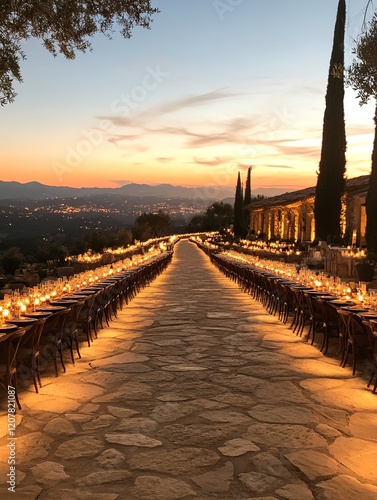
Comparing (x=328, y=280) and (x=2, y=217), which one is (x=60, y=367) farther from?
Result: (x=2, y=217)

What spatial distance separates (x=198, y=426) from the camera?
472 cm

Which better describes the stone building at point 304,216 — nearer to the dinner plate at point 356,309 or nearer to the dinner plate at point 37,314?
the dinner plate at point 356,309

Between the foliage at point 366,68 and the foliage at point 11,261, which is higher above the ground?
the foliage at point 366,68

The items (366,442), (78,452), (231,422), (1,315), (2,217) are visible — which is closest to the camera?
(78,452)

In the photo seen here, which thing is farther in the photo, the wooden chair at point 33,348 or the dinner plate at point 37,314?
the dinner plate at point 37,314

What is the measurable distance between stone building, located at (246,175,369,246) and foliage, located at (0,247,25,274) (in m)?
16.6

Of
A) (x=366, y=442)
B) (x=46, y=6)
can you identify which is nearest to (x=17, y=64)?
(x=46, y=6)

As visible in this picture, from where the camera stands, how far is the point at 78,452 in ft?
13.6

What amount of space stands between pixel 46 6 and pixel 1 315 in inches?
181

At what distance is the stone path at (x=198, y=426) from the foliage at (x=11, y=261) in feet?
50.8

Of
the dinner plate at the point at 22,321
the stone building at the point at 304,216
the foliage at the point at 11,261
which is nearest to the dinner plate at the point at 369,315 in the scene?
the dinner plate at the point at 22,321

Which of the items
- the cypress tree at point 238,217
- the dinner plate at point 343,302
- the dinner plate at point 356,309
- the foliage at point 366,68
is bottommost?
the dinner plate at point 343,302

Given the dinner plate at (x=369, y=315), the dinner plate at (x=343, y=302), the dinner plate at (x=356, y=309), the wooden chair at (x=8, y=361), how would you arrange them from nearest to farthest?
the wooden chair at (x=8, y=361) < the dinner plate at (x=369, y=315) < the dinner plate at (x=356, y=309) < the dinner plate at (x=343, y=302)

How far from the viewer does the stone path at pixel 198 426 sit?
142 inches
